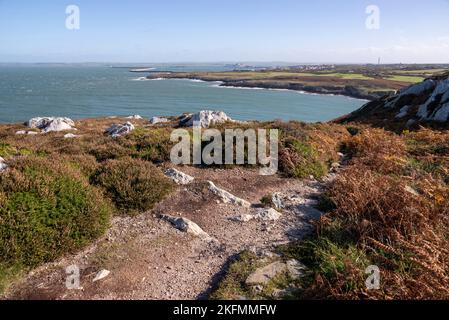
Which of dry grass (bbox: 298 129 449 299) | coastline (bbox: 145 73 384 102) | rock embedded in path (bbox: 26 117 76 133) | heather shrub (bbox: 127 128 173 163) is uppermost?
coastline (bbox: 145 73 384 102)

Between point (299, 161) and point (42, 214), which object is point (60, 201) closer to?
point (42, 214)

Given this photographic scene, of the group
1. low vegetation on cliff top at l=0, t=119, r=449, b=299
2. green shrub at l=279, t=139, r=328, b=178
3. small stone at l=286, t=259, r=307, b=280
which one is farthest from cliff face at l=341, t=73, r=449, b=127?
small stone at l=286, t=259, r=307, b=280

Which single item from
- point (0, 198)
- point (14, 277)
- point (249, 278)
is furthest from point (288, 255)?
point (0, 198)

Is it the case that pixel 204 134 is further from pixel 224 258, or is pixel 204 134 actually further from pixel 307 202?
pixel 224 258

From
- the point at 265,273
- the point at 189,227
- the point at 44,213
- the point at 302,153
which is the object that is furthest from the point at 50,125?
the point at 265,273

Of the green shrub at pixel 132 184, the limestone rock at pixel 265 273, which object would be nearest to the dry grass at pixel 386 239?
the limestone rock at pixel 265 273

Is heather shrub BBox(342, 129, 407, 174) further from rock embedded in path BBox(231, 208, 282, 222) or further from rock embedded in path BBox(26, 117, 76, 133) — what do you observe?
rock embedded in path BBox(26, 117, 76, 133)
